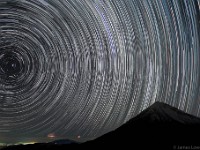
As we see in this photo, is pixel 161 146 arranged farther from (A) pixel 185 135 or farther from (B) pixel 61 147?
(B) pixel 61 147

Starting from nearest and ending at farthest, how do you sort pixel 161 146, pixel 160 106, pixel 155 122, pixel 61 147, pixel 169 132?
pixel 161 146 → pixel 169 132 → pixel 61 147 → pixel 155 122 → pixel 160 106

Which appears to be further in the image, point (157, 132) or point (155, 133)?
point (157, 132)

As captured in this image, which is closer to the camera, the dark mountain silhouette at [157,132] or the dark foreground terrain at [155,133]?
the dark foreground terrain at [155,133]

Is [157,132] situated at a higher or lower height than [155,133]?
higher

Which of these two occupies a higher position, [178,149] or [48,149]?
[178,149]

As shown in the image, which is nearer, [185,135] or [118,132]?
[185,135]

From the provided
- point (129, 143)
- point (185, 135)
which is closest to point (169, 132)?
point (185, 135)

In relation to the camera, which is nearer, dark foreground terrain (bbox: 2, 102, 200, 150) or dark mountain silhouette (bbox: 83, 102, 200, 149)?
dark foreground terrain (bbox: 2, 102, 200, 150)

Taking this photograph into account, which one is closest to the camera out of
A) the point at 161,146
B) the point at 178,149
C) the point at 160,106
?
the point at 178,149
